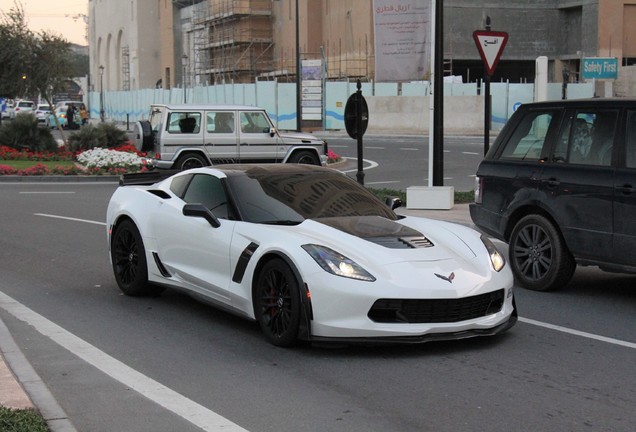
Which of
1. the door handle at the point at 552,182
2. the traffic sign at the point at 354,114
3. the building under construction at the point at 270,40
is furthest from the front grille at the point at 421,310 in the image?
the building under construction at the point at 270,40

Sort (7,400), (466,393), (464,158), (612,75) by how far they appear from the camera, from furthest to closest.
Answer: (612,75) → (464,158) → (466,393) → (7,400)

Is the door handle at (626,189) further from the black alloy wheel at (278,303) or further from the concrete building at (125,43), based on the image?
the concrete building at (125,43)

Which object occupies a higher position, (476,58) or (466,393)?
(476,58)

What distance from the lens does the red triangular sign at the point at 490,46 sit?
1692cm

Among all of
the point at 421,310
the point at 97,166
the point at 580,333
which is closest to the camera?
the point at 421,310

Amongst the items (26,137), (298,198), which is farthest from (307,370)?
(26,137)

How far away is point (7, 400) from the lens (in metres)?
5.80

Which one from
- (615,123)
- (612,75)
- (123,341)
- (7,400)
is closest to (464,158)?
(612,75)

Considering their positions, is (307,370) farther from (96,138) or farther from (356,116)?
(96,138)

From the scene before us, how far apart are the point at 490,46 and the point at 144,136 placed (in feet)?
34.0

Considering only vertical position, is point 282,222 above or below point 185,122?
below

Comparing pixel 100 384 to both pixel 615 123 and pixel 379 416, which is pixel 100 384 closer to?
pixel 379 416

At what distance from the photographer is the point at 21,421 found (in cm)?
527

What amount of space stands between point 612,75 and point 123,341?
43638 mm
